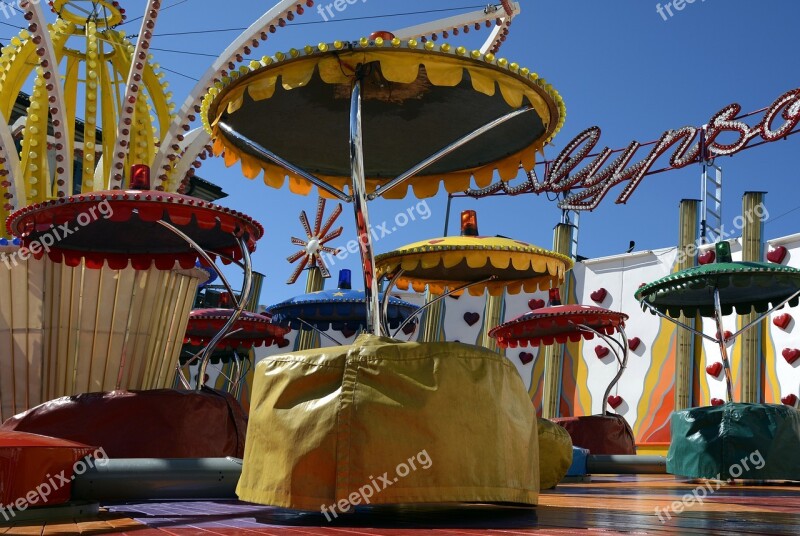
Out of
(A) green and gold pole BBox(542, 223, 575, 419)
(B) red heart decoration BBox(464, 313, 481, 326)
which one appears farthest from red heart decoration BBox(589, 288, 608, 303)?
(B) red heart decoration BBox(464, 313, 481, 326)

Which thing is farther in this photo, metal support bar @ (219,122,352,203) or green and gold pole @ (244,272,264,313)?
green and gold pole @ (244,272,264,313)

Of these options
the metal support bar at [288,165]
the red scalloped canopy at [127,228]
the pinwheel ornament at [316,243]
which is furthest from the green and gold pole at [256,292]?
the metal support bar at [288,165]

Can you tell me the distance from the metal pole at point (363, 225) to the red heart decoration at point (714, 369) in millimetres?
13017

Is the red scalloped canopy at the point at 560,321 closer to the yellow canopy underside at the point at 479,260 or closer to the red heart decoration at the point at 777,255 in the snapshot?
the yellow canopy underside at the point at 479,260

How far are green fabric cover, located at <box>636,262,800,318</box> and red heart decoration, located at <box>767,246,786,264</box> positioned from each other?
Answer: 19.0 ft

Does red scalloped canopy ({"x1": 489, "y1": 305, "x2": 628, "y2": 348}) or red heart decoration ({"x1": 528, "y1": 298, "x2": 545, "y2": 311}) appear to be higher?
red heart decoration ({"x1": 528, "y1": 298, "x2": 545, "y2": 311})

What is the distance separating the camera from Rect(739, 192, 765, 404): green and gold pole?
14.4m

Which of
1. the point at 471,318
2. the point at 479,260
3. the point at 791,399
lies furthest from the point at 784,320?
the point at 479,260

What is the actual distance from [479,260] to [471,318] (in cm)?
1106

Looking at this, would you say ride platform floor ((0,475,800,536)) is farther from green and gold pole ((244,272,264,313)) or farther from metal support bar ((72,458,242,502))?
green and gold pole ((244,272,264,313))

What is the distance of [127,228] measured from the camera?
7.45m

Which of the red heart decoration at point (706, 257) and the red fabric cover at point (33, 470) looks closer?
the red fabric cover at point (33, 470)

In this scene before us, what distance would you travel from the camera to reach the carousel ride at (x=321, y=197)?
10.1 ft

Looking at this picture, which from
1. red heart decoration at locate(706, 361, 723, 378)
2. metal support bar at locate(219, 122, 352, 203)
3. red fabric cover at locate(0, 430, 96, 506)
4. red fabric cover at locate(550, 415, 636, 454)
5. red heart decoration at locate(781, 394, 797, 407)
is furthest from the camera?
red heart decoration at locate(706, 361, 723, 378)
